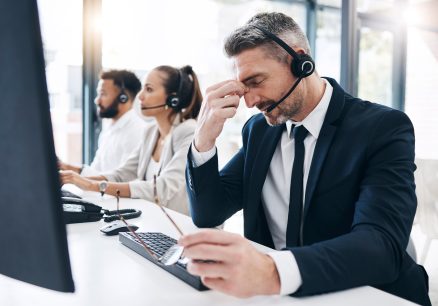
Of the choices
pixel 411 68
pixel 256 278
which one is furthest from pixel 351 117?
pixel 411 68

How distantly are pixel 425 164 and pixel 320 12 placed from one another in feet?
13.1

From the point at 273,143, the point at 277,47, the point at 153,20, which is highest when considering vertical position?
the point at 153,20

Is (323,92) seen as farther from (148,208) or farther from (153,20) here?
(153,20)

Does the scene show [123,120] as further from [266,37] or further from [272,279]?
[272,279]

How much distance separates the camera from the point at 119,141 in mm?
3193

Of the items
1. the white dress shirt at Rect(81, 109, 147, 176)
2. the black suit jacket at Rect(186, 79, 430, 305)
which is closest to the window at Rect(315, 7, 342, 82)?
the white dress shirt at Rect(81, 109, 147, 176)

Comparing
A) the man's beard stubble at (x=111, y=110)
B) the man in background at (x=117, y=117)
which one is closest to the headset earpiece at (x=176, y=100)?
the man in background at (x=117, y=117)

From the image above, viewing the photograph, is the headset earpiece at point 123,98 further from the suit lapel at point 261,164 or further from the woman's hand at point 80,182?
the suit lapel at point 261,164

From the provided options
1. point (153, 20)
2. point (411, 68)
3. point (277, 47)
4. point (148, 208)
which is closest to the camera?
point (277, 47)

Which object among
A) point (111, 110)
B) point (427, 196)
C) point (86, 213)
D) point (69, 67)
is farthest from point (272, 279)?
point (69, 67)

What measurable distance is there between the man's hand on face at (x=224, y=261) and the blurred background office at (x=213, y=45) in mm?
2158

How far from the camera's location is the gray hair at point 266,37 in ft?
4.19

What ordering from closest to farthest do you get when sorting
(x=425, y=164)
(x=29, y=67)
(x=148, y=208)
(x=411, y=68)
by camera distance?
1. (x=29, y=67)
2. (x=425, y=164)
3. (x=148, y=208)
4. (x=411, y=68)

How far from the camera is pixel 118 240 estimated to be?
1.17 meters
